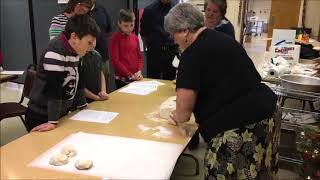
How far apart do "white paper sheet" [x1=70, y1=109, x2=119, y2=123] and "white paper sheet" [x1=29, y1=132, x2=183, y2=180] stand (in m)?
0.21

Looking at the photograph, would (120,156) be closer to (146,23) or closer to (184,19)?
(184,19)

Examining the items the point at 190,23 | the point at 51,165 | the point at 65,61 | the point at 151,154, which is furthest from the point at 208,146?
the point at 65,61

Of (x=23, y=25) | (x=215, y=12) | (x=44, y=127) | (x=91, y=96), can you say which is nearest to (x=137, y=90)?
(x=91, y=96)

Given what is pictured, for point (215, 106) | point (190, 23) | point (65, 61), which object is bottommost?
point (215, 106)

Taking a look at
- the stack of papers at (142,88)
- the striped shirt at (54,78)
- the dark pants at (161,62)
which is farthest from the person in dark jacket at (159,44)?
the striped shirt at (54,78)

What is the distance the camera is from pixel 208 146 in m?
1.48

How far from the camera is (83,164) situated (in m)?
1.20

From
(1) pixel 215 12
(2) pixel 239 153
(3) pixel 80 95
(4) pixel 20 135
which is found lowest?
(4) pixel 20 135

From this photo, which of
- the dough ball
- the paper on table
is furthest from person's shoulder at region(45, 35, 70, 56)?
the paper on table

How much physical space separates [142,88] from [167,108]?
581 mm

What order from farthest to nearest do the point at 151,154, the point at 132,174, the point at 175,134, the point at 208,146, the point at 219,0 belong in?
1. the point at 219,0
2. the point at 175,134
3. the point at 208,146
4. the point at 151,154
5. the point at 132,174

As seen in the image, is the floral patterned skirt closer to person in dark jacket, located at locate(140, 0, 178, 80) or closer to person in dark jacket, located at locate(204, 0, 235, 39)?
person in dark jacket, located at locate(204, 0, 235, 39)

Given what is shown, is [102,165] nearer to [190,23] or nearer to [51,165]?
[51,165]

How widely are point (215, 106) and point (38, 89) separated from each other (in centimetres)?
92
